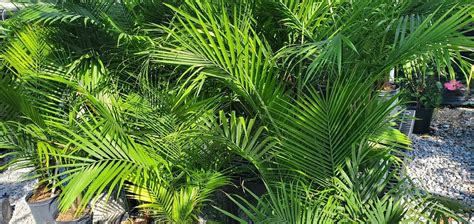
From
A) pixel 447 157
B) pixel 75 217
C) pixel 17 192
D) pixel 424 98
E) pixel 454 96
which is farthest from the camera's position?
pixel 454 96

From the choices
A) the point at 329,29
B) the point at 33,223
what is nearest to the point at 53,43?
the point at 33,223

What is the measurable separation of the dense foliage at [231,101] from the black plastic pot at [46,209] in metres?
0.34

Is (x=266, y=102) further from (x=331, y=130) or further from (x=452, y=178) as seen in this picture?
(x=452, y=178)

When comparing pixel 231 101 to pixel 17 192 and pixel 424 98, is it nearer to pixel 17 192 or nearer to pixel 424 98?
pixel 17 192

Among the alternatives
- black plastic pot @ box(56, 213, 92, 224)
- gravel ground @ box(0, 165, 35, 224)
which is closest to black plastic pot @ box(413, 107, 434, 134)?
black plastic pot @ box(56, 213, 92, 224)

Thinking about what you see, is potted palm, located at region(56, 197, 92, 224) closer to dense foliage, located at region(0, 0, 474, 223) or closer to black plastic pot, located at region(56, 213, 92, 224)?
black plastic pot, located at region(56, 213, 92, 224)

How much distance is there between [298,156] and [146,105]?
801mm

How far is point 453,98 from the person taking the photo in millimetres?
4074

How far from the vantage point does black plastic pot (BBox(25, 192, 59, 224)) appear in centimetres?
209

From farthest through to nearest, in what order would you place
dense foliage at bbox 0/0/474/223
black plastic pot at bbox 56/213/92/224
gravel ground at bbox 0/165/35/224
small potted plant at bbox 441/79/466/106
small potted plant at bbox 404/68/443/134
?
1. small potted plant at bbox 441/79/466/106
2. small potted plant at bbox 404/68/443/134
3. gravel ground at bbox 0/165/35/224
4. black plastic pot at bbox 56/213/92/224
5. dense foliage at bbox 0/0/474/223

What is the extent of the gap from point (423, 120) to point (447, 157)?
0.56 metres

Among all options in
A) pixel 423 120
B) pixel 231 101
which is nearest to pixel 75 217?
pixel 231 101

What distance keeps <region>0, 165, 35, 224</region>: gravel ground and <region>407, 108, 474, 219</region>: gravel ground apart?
2.44 m

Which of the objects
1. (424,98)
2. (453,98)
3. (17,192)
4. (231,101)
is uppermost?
(231,101)
